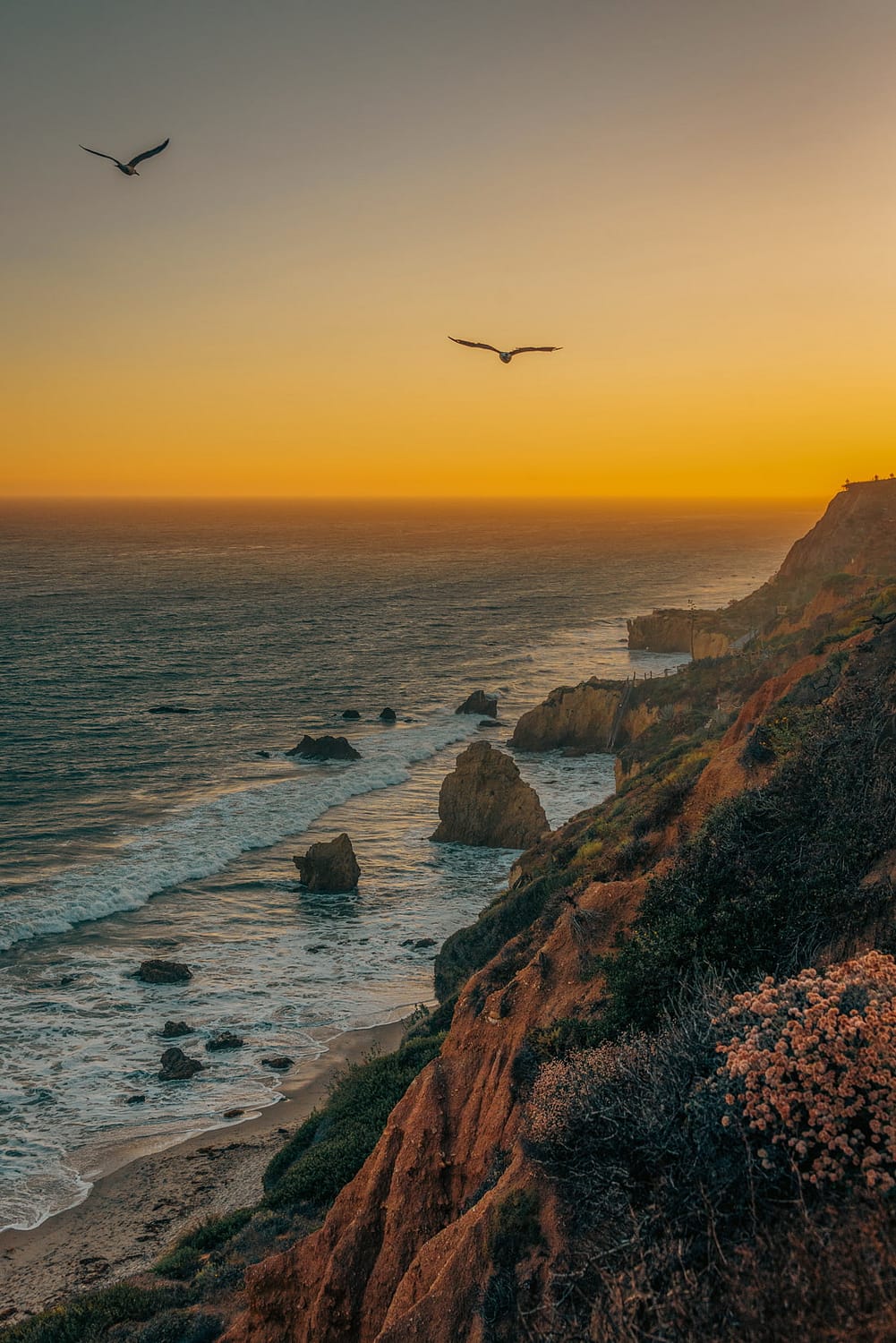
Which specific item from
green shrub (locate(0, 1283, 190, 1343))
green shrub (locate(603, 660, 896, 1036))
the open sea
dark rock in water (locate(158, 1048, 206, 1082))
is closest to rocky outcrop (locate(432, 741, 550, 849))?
the open sea

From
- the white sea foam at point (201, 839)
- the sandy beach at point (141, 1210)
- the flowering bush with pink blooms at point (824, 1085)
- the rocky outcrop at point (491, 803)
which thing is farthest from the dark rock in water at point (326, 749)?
the flowering bush with pink blooms at point (824, 1085)

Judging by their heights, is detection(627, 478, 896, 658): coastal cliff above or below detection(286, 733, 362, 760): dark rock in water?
above

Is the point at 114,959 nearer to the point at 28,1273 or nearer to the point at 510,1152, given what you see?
the point at 28,1273

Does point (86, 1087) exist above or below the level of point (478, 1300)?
below

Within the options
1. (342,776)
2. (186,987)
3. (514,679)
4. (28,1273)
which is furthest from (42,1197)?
(514,679)

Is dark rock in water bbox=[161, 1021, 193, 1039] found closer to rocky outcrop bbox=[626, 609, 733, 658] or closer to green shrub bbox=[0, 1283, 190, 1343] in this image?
green shrub bbox=[0, 1283, 190, 1343]

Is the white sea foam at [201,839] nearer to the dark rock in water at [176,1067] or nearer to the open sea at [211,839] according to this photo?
the open sea at [211,839]
